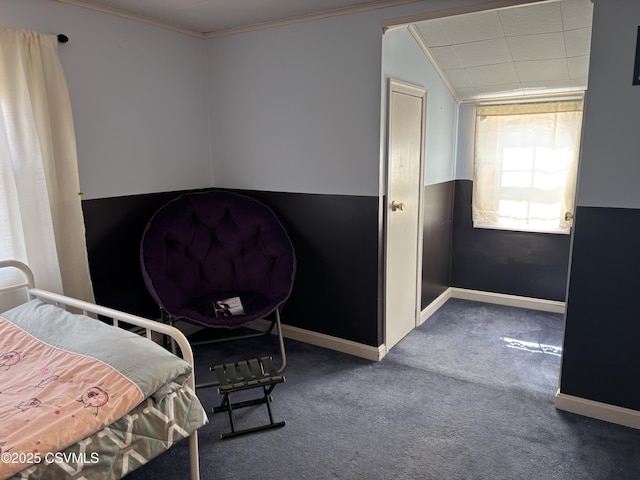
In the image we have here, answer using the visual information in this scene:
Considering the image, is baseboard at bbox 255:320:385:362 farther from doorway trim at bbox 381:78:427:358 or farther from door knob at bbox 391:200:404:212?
door knob at bbox 391:200:404:212

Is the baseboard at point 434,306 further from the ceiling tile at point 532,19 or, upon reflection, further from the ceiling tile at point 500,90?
the ceiling tile at point 532,19

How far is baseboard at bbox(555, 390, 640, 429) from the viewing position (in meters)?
2.35

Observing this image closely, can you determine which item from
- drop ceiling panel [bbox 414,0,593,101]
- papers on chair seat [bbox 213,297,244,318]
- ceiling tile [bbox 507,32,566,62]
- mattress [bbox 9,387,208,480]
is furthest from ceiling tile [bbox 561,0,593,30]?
mattress [bbox 9,387,208,480]

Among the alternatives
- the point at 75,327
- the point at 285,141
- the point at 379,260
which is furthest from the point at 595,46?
the point at 75,327

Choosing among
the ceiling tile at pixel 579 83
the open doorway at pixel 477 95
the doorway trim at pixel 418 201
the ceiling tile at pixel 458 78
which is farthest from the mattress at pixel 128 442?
the ceiling tile at pixel 579 83

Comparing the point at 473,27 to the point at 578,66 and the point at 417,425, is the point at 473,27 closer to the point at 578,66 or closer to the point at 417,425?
the point at 578,66

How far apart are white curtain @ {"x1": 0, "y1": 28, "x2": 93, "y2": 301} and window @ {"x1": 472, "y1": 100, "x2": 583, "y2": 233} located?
3.18 meters

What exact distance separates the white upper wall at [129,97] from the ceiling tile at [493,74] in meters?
2.05

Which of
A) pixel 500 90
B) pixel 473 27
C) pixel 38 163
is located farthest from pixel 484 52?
pixel 38 163

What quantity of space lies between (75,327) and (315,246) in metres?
1.63

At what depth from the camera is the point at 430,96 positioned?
11.4 ft

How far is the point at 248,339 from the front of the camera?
3.51 m

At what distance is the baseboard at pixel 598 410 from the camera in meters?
2.35

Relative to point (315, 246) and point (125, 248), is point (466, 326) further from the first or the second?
point (125, 248)
